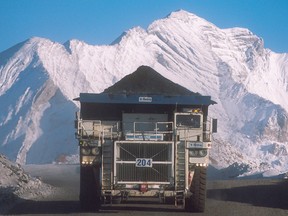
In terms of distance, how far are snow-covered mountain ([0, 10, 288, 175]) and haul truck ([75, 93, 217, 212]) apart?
6342 centimetres

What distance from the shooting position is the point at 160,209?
17.6 m

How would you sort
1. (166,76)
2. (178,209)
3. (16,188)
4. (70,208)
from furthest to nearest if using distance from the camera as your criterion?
(166,76) → (16,188) → (70,208) → (178,209)

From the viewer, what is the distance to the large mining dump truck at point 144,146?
51.4 feet

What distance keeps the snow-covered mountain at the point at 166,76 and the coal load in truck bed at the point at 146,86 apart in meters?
61.2

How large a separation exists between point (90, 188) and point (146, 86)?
392 centimetres

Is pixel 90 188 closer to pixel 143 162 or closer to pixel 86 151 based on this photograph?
pixel 86 151

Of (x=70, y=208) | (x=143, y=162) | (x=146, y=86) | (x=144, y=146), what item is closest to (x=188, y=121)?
(x=144, y=146)

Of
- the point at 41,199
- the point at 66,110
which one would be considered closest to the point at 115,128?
the point at 41,199

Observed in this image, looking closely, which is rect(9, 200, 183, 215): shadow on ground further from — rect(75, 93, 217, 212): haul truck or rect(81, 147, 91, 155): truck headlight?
rect(81, 147, 91, 155): truck headlight

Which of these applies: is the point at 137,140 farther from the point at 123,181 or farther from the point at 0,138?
the point at 0,138

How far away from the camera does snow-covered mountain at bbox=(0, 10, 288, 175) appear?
97.2m

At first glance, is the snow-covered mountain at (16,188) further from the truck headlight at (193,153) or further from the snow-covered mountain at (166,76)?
the snow-covered mountain at (166,76)

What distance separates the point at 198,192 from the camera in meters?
16.5

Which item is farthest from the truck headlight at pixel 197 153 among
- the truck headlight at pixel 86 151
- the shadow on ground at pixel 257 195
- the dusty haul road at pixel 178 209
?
the shadow on ground at pixel 257 195
